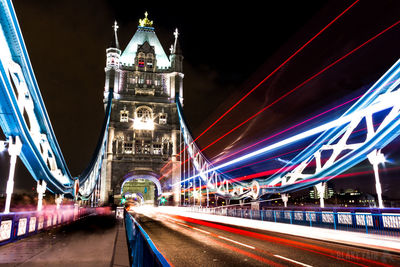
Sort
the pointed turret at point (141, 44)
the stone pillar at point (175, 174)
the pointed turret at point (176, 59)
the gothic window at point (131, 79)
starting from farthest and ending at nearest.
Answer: the pointed turret at point (141, 44)
the pointed turret at point (176, 59)
the gothic window at point (131, 79)
the stone pillar at point (175, 174)

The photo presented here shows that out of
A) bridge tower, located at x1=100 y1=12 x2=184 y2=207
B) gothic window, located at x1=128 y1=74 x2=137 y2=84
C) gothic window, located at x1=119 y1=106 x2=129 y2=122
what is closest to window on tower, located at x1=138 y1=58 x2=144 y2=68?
bridge tower, located at x1=100 y1=12 x2=184 y2=207

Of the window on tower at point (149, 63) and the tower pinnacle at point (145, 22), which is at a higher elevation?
the tower pinnacle at point (145, 22)

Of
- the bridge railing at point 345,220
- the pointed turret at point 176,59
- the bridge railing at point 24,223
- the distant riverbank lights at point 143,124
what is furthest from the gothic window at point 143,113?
the bridge railing at point 345,220

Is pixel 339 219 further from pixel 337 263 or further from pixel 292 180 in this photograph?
pixel 292 180

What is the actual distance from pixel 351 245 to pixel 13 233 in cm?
1268

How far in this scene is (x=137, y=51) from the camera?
64688 millimetres

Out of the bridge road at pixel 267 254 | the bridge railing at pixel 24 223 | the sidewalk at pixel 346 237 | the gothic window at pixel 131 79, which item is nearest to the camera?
the bridge road at pixel 267 254

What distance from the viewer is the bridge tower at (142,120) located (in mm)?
56250

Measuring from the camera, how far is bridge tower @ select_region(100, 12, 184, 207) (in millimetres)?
56250

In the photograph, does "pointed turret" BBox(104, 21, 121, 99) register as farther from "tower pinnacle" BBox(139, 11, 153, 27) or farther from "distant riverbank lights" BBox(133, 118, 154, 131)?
"tower pinnacle" BBox(139, 11, 153, 27)

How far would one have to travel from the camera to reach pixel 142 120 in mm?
59312

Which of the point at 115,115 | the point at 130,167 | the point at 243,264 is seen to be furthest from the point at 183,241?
the point at 115,115

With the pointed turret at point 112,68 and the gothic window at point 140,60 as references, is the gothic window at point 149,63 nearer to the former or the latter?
the gothic window at point 140,60

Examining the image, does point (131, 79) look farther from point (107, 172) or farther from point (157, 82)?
point (107, 172)
